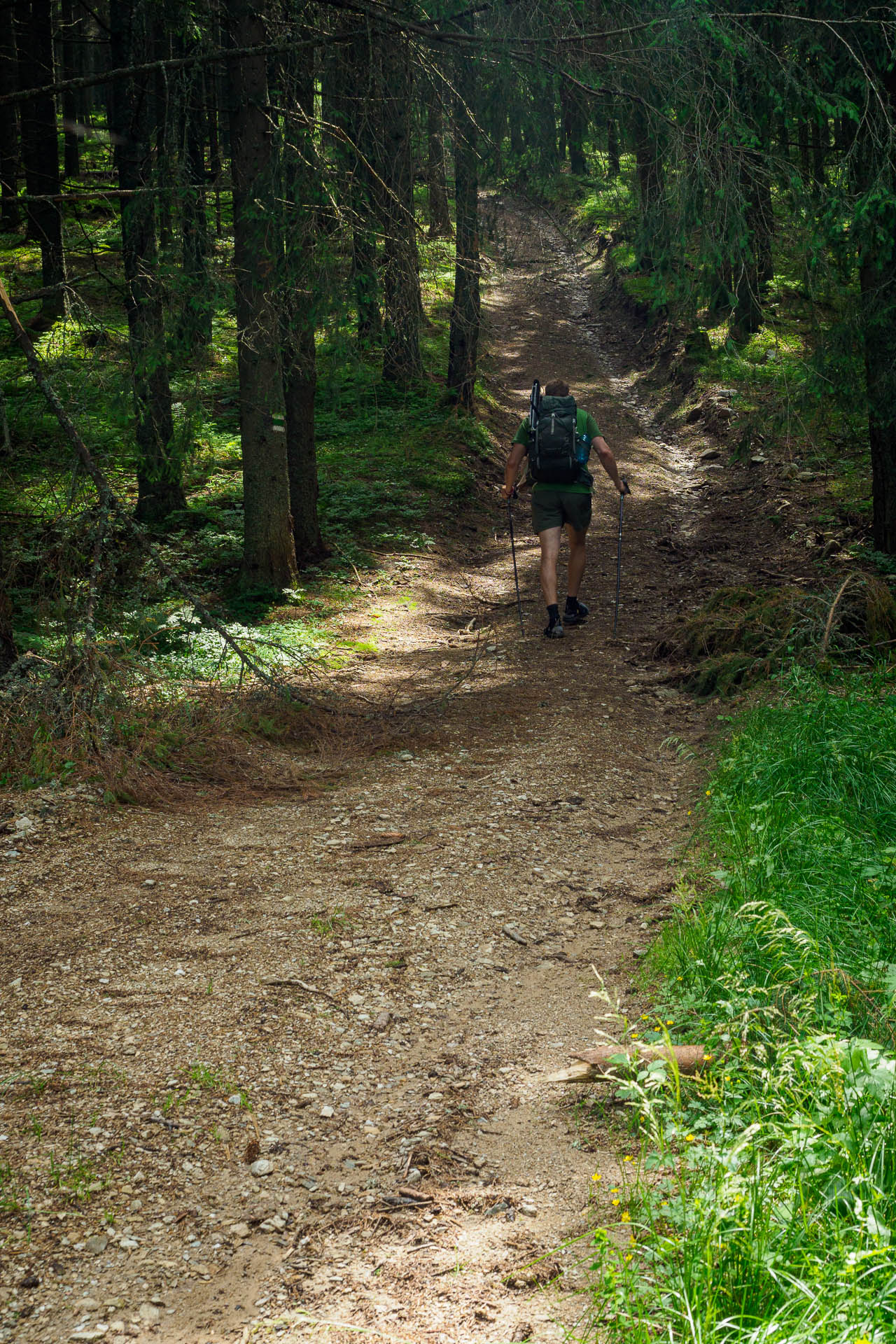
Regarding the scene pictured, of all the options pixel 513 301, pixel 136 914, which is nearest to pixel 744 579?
pixel 136 914

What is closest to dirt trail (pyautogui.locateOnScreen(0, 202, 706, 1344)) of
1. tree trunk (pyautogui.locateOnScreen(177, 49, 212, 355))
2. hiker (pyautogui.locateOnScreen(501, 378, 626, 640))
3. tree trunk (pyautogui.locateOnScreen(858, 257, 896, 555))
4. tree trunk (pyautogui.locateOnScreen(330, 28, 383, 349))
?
hiker (pyautogui.locateOnScreen(501, 378, 626, 640))

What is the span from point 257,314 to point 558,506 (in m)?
3.17

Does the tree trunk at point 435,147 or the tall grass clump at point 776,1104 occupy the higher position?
the tree trunk at point 435,147

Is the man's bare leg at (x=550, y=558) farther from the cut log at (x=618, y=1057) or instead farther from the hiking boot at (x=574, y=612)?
the cut log at (x=618, y=1057)

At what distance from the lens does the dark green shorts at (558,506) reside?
9219 mm

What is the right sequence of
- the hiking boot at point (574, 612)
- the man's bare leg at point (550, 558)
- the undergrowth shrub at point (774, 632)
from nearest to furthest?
the undergrowth shrub at point (774, 632)
the man's bare leg at point (550, 558)
the hiking boot at point (574, 612)

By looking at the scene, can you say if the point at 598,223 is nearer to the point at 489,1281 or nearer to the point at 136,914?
the point at 136,914

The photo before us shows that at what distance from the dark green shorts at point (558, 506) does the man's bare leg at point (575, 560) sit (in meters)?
0.20

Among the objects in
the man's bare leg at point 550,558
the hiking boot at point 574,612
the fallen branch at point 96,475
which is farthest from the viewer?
the hiking boot at point 574,612

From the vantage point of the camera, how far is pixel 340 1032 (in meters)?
3.97

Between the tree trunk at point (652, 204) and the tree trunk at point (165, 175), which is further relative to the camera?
the tree trunk at point (165, 175)

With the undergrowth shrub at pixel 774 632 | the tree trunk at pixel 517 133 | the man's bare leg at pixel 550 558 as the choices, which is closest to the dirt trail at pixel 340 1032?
the undergrowth shrub at pixel 774 632

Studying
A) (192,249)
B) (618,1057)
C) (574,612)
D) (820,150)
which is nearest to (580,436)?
(574,612)

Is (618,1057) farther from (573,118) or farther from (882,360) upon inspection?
(573,118)
